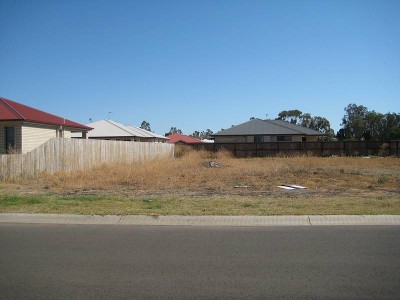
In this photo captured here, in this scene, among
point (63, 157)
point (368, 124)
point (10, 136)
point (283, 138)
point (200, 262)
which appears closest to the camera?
point (200, 262)

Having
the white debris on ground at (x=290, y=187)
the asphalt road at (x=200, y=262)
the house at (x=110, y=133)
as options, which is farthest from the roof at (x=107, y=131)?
the asphalt road at (x=200, y=262)

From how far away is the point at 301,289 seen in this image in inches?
190

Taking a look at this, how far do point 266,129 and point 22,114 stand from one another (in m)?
38.1

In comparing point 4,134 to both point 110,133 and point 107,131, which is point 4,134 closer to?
point 110,133

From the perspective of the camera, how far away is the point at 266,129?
57.4m

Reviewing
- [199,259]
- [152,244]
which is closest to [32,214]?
[152,244]

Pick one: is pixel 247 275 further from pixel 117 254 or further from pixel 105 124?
pixel 105 124

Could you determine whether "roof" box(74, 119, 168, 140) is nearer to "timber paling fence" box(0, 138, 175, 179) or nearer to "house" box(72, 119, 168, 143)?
"house" box(72, 119, 168, 143)

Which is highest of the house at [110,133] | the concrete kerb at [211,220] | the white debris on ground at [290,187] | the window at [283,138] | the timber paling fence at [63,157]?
the house at [110,133]

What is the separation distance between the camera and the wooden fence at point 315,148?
154 ft

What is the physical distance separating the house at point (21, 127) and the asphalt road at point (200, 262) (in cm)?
1856

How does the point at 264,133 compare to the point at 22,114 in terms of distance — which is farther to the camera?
the point at 264,133

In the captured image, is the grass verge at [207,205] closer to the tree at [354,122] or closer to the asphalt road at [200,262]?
the asphalt road at [200,262]

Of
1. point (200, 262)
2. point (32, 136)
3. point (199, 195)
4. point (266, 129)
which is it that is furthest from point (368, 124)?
point (200, 262)
